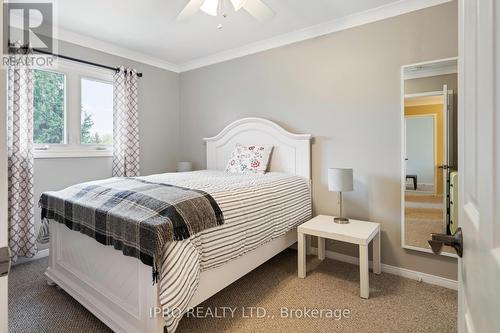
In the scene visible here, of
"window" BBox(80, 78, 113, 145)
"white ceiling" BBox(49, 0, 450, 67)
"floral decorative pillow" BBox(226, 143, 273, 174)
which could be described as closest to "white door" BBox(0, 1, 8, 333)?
"white ceiling" BBox(49, 0, 450, 67)

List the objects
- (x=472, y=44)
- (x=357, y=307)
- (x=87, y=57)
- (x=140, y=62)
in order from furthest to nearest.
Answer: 1. (x=140, y=62)
2. (x=87, y=57)
3. (x=357, y=307)
4. (x=472, y=44)

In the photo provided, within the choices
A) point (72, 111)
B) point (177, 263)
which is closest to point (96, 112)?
point (72, 111)

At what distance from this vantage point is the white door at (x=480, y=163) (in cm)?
42

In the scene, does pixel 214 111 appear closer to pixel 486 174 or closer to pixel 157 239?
pixel 157 239

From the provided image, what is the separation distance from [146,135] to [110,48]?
1.17 meters

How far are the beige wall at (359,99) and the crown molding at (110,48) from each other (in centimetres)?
136

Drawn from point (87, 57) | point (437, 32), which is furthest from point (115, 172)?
point (437, 32)

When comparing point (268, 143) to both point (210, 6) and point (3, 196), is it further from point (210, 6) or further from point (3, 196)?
point (3, 196)

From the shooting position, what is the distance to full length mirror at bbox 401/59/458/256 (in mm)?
2160

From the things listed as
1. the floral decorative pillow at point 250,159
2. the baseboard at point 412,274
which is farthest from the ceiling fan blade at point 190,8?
the baseboard at point 412,274

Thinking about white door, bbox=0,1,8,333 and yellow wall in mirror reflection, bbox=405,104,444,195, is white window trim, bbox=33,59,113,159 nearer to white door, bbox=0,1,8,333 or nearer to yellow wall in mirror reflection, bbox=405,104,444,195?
white door, bbox=0,1,8,333

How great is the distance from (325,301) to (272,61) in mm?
2638

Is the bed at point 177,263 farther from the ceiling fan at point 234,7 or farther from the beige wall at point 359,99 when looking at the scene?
the ceiling fan at point 234,7

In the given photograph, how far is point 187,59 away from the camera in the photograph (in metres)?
3.88
